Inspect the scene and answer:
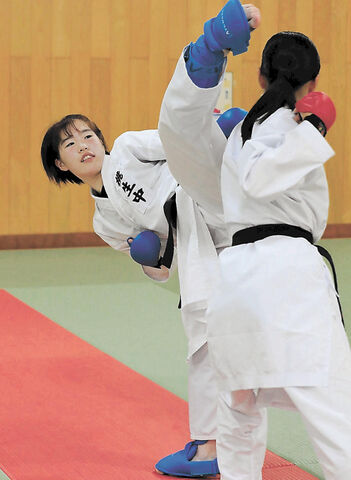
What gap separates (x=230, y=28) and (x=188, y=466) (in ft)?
4.90

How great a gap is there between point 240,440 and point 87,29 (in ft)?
18.7

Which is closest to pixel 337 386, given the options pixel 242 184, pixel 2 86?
pixel 242 184

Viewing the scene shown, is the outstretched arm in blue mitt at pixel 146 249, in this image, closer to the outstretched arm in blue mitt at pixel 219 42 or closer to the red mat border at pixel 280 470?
the red mat border at pixel 280 470

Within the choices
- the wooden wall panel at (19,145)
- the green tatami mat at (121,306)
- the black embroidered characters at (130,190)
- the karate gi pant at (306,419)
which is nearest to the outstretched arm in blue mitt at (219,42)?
the karate gi pant at (306,419)

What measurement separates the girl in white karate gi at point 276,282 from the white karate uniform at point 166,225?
61cm

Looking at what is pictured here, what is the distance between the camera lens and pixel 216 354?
217 centimetres

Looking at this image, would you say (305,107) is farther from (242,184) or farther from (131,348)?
(131,348)

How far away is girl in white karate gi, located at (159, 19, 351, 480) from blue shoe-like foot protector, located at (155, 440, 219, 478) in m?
0.63

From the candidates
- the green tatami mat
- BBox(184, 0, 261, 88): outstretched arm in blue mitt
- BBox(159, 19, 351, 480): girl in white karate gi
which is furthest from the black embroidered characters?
the green tatami mat

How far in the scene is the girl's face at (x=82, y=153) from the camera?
3.16m

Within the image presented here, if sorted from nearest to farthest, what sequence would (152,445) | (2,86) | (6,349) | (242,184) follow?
(242,184) < (152,445) < (6,349) < (2,86)

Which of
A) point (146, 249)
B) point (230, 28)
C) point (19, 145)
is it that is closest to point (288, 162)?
point (230, 28)

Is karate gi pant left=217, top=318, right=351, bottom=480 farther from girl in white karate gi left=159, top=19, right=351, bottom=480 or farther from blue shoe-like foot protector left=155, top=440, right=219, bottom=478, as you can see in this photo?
blue shoe-like foot protector left=155, top=440, right=219, bottom=478

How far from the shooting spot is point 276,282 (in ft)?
6.77
